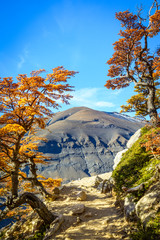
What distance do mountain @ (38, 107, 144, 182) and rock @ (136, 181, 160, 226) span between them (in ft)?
166

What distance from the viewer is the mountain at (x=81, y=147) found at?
57.8 meters

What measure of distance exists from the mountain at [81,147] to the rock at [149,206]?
50452 millimetres

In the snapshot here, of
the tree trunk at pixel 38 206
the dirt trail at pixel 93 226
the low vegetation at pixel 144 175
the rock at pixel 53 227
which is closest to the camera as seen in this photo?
the low vegetation at pixel 144 175

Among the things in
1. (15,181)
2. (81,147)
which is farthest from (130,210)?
(81,147)

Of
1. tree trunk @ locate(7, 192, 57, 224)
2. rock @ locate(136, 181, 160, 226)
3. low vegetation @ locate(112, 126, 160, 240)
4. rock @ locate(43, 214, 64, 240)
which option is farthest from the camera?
tree trunk @ locate(7, 192, 57, 224)

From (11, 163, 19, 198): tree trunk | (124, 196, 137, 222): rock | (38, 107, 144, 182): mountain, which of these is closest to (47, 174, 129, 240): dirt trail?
(124, 196, 137, 222): rock

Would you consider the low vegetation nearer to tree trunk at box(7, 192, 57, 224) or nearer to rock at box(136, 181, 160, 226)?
rock at box(136, 181, 160, 226)

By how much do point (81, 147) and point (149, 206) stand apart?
72.6 meters

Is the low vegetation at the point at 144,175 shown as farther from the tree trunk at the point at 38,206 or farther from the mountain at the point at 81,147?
the mountain at the point at 81,147

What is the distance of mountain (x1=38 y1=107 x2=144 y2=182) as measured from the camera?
57.8 metres

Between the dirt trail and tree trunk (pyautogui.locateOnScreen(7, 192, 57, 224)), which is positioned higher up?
tree trunk (pyautogui.locateOnScreen(7, 192, 57, 224))

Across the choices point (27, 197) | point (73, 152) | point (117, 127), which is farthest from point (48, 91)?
point (117, 127)

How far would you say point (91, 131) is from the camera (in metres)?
88.3

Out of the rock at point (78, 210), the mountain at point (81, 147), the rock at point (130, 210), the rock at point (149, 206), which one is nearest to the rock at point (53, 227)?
the rock at point (78, 210)
